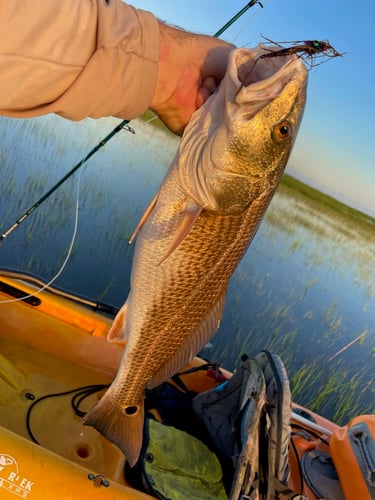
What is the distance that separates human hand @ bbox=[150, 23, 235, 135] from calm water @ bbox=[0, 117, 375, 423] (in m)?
2.81

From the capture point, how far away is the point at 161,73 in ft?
5.28

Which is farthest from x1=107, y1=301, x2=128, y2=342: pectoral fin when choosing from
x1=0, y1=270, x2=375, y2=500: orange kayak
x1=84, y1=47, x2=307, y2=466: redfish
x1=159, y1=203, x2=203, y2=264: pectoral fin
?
x1=0, y1=270, x2=375, y2=500: orange kayak

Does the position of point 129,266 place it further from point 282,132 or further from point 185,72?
point 185,72

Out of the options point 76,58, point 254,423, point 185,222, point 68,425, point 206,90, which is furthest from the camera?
point 68,425

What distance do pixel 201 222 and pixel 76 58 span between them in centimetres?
98

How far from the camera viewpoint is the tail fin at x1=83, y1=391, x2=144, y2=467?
2521 mm

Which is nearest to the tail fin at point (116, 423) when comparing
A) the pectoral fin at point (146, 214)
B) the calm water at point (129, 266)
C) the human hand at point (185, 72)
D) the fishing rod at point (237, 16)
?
the pectoral fin at point (146, 214)

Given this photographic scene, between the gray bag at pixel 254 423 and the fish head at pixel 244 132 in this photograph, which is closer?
the fish head at pixel 244 132

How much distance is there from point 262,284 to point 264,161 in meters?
Answer: 6.26

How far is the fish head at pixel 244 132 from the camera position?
171 centimetres

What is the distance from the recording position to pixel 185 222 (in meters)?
2.04

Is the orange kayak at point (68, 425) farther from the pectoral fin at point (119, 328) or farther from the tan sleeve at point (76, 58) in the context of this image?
the tan sleeve at point (76, 58)

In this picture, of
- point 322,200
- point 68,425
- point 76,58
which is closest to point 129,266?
point 68,425

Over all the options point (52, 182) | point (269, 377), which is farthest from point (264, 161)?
point (52, 182)
